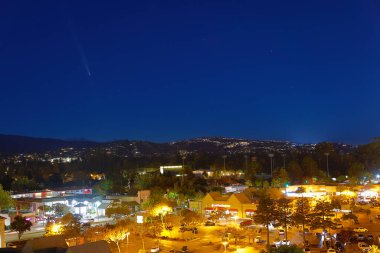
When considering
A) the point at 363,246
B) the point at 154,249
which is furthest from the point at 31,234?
the point at 363,246

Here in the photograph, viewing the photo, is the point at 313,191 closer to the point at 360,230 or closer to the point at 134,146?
the point at 360,230

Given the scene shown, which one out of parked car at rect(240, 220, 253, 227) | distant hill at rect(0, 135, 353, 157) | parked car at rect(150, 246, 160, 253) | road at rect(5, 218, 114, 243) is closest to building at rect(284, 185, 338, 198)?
parked car at rect(240, 220, 253, 227)

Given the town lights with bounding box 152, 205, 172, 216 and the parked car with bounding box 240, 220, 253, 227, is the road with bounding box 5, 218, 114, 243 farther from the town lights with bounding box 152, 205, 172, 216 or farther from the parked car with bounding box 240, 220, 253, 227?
the parked car with bounding box 240, 220, 253, 227

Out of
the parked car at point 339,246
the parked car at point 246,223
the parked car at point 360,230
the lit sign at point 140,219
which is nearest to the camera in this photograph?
the parked car at point 339,246

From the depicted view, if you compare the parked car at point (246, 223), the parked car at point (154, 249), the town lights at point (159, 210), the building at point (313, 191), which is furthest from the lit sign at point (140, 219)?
the building at point (313, 191)

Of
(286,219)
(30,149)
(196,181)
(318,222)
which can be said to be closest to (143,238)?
(286,219)

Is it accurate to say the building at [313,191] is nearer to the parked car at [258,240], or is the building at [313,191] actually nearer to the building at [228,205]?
the building at [228,205]
